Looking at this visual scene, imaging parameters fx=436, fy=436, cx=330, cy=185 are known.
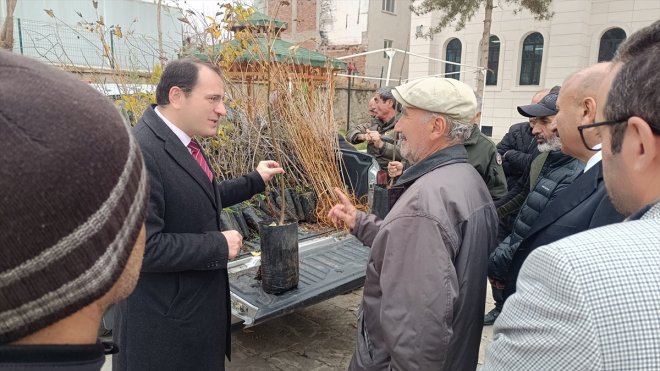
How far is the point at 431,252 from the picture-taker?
147 centimetres

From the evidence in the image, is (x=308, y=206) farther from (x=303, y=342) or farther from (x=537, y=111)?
(x=537, y=111)

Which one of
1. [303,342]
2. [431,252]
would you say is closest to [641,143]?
[431,252]

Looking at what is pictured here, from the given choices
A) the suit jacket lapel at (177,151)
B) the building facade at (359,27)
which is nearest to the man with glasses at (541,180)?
the suit jacket lapel at (177,151)

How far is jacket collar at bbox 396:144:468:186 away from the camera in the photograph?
66.4 inches

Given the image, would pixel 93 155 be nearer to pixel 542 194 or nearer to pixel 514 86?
pixel 542 194

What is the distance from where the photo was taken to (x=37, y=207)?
0.56 metres

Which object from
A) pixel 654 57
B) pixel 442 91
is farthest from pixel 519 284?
pixel 442 91

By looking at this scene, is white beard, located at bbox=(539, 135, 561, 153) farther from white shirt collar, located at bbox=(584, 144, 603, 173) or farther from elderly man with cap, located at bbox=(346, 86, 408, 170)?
elderly man with cap, located at bbox=(346, 86, 408, 170)

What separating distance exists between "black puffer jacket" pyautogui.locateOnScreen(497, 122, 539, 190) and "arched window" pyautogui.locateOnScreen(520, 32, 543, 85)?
17.1 m

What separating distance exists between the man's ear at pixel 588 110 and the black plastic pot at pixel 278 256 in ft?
5.02

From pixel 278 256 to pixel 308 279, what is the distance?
39 cm

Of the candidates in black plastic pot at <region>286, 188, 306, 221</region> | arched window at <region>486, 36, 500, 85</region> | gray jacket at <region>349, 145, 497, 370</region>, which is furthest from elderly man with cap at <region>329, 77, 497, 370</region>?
arched window at <region>486, 36, 500, 85</region>

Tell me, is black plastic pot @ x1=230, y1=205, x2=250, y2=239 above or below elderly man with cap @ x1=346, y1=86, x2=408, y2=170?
below

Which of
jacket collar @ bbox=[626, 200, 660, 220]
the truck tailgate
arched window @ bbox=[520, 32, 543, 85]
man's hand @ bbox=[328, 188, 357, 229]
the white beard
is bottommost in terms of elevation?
the truck tailgate
